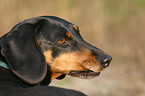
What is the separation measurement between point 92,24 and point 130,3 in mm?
1428

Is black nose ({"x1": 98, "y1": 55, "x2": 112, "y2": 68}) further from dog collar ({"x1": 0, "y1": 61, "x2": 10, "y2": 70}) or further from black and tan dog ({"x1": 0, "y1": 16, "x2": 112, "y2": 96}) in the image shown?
dog collar ({"x1": 0, "y1": 61, "x2": 10, "y2": 70})

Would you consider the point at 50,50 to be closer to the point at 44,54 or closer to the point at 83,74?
the point at 44,54

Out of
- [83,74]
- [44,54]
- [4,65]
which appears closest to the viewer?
[4,65]

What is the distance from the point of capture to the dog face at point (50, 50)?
2.97 m

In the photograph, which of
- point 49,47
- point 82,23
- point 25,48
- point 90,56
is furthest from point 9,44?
point 82,23

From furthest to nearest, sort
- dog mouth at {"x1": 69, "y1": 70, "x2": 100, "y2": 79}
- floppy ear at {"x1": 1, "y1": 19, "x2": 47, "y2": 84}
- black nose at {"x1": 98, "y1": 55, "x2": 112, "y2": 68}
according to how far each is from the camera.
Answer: dog mouth at {"x1": 69, "y1": 70, "x2": 100, "y2": 79} → black nose at {"x1": 98, "y1": 55, "x2": 112, "y2": 68} → floppy ear at {"x1": 1, "y1": 19, "x2": 47, "y2": 84}

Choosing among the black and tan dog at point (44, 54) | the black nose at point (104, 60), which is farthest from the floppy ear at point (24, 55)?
the black nose at point (104, 60)

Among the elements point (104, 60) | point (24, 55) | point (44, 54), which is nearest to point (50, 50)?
point (44, 54)

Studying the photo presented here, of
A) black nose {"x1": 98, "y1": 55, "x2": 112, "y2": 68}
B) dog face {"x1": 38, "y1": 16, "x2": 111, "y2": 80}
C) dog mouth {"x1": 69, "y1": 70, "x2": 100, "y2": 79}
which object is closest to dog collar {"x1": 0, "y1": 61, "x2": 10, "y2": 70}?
dog face {"x1": 38, "y1": 16, "x2": 111, "y2": 80}

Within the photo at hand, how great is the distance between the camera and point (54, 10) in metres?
8.93

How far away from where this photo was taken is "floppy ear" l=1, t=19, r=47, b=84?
2883 millimetres

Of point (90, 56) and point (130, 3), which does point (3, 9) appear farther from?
point (90, 56)

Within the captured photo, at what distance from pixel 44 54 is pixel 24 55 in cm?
30

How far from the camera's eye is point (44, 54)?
3.19 metres
